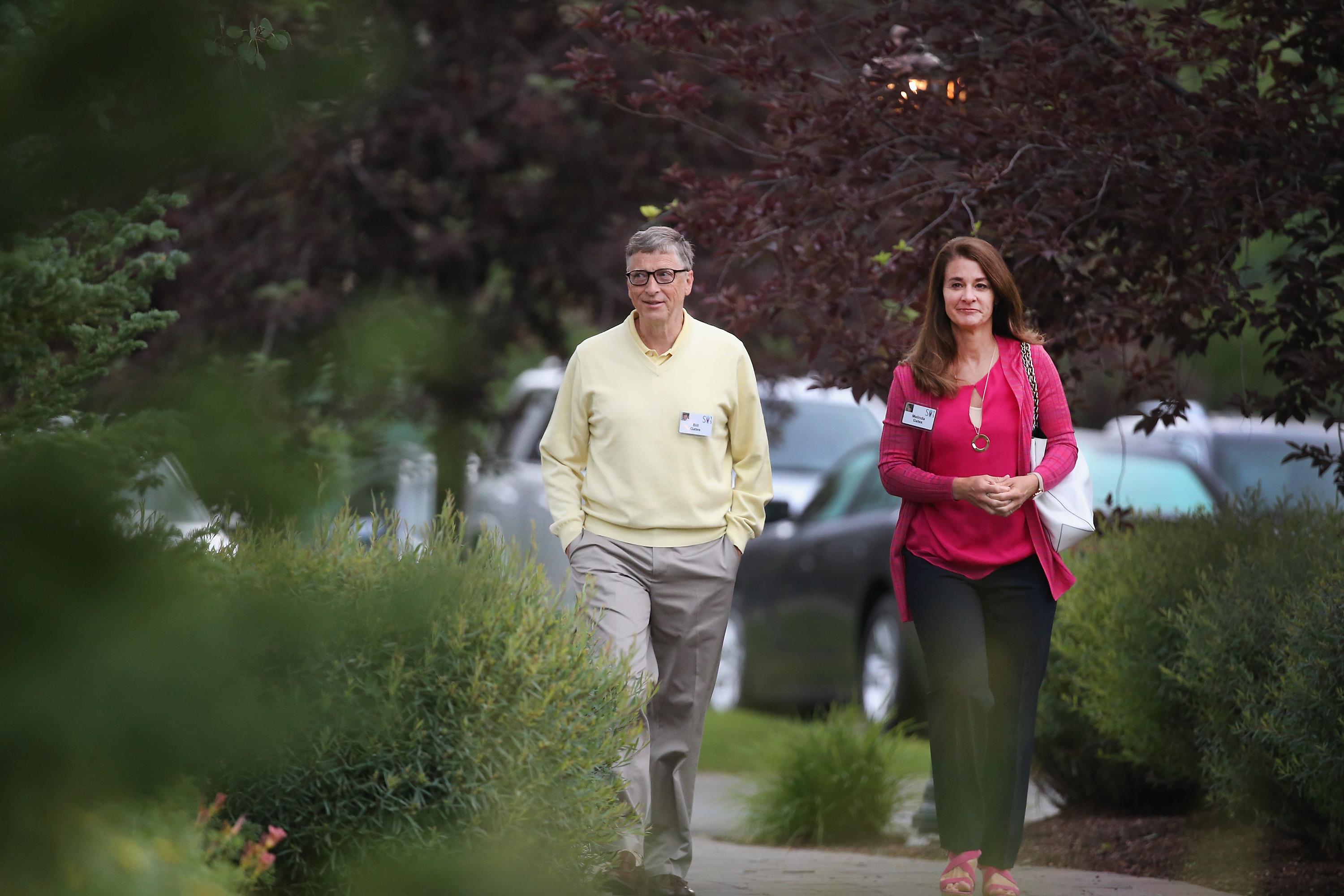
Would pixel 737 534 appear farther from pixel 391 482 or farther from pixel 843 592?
pixel 843 592

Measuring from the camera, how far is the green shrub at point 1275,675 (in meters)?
4.86

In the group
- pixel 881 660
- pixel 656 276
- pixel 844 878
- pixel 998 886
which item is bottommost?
pixel 844 878

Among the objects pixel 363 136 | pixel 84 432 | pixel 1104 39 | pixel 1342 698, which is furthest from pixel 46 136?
pixel 363 136

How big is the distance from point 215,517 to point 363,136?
9.22m

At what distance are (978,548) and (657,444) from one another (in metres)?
1.03

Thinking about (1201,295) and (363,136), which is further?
(363,136)

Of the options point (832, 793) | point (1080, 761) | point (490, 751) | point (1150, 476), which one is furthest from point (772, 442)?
point (490, 751)

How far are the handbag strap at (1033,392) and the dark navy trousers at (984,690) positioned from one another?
1.34 ft

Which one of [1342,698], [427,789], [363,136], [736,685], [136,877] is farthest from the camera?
[736,685]

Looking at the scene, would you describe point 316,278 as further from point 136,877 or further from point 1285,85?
point 136,877

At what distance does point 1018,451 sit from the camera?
198 inches

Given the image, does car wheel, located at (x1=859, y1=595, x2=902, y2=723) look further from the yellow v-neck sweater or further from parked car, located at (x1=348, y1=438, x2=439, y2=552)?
parked car, located at (x1=348, y1=438, x2=439, y2=552)

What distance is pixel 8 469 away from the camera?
3.25ft

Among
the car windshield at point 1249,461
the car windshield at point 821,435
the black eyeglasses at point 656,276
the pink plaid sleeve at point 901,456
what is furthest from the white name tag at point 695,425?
the car windshield at point 1249,461
